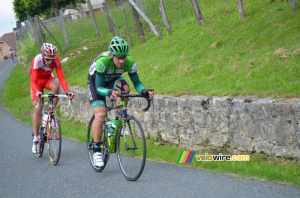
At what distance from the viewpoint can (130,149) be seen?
→ 6832 mm

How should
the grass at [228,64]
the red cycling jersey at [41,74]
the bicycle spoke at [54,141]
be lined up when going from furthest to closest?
the red cycling jersey at [41,74] < the bicycle spoke at [54,141] < the grass at [228,64]

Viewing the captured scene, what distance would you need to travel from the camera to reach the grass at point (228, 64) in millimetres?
7172

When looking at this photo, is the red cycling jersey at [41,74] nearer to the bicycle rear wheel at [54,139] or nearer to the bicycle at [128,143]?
the bicycle rear wheel at [54,139]

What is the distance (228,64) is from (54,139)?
170 inches

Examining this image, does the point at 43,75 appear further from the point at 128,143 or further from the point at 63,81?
the point at 128,143

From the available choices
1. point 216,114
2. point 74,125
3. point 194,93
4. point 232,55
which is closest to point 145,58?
point 74,125

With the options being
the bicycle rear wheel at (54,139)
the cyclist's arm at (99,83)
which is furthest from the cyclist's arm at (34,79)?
the cyclist's arm at (99,83)

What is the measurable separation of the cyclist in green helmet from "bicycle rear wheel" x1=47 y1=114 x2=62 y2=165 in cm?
137

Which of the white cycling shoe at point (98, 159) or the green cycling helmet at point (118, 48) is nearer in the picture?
the green cycling helmet at point (118, 48)

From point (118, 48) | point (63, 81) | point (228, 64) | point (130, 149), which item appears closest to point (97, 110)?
point (130, 149)

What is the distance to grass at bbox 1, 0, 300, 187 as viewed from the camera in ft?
23.5

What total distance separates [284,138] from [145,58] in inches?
364

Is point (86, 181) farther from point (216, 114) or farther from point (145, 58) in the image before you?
point (145, 58)

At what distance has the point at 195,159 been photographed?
25.7ft
